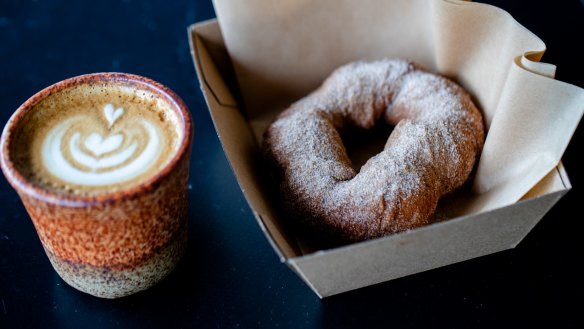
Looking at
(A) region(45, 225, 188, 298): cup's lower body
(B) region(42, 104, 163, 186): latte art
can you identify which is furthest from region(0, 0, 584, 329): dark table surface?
(B) region(42, 104, 163, 186): latte art

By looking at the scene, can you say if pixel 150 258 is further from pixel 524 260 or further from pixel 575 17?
pixel 575 17

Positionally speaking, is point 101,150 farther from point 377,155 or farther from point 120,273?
point 377,155

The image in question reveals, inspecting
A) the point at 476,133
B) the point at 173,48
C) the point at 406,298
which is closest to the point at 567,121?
the point at 476,133

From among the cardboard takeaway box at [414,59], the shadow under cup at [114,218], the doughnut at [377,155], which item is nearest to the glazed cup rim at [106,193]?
the shadow under cup at [114,218]

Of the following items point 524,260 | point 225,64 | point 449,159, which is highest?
point 225,64

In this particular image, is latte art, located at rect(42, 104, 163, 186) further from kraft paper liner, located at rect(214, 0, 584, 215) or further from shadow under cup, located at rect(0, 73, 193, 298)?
kraft paper liner, located at rect(214, 0, 584, 215)

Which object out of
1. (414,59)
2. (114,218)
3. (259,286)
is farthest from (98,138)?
(414,59)

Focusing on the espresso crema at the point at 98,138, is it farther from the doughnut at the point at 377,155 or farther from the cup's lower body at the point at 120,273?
the doughnut at the point at 377,155

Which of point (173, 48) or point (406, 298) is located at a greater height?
point (173, 48)
